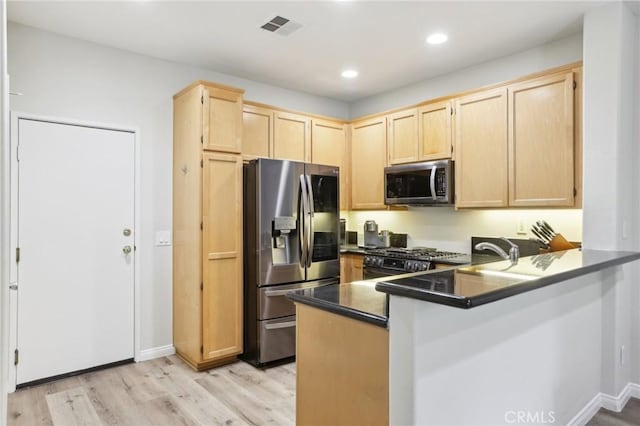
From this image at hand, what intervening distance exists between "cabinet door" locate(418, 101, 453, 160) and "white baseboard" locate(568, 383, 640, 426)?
2.20 metres

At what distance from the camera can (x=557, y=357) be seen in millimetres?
2160

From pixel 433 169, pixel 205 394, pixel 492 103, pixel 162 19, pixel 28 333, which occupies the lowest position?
pixel 205 394

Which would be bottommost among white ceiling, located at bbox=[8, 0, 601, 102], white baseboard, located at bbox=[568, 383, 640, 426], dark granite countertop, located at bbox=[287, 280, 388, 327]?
white baseboard, located at bbox=[568, 383, 640, 426]

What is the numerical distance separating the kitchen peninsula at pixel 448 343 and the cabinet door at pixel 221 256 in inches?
67.4

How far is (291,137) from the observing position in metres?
4.28

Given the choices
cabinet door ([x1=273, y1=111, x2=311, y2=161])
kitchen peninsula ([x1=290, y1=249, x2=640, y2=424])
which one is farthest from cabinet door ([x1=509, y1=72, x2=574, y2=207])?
cabinet door ([x1=273, y1=111, x2=311, y2=161])

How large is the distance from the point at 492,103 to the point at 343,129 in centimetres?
178

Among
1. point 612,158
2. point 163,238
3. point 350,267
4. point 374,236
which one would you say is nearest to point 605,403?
point 612,158

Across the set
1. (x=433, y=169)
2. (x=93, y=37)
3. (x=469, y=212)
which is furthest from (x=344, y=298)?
(x=93, y=37)

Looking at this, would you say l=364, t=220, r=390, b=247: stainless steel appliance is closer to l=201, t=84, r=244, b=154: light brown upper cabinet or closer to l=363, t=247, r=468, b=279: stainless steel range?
l=363, t=247, r=468, b=279: stainless steel range

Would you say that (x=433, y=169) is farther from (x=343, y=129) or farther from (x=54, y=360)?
(x=54, y=360)

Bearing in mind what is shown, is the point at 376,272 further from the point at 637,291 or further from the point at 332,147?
the point at 637,291

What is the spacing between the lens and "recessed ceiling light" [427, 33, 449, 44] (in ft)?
10.5

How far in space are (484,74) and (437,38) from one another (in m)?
0.86
